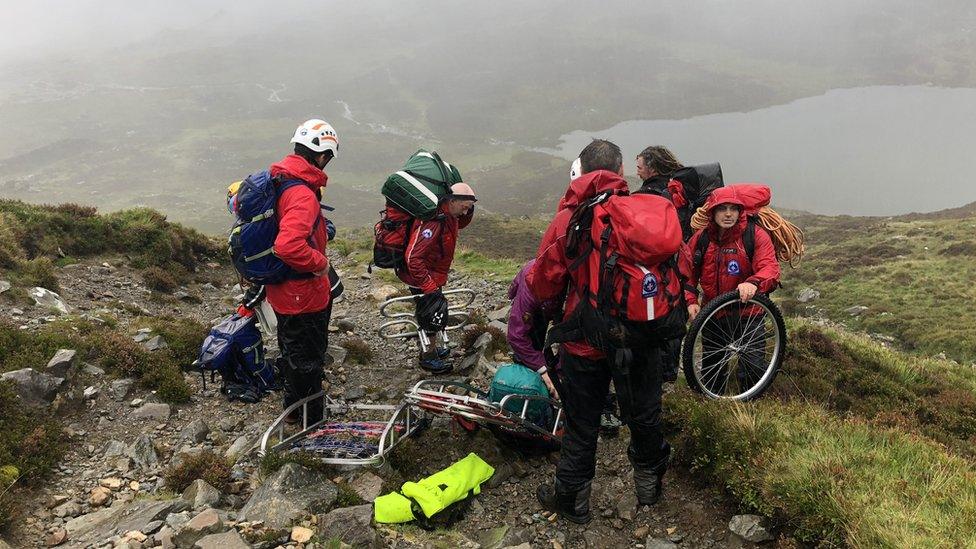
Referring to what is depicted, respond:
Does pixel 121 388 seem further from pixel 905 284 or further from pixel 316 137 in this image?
pixel 905 284

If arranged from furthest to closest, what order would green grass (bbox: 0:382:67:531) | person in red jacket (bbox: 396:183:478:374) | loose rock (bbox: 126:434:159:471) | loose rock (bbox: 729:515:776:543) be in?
person in red jacket (bbox: 396:183:478:374) → loose rock (bbox: 126:434:159:471) → green grass (bbox: 0:382:67:531) → loose rock (bbox: 729:515:776:543)

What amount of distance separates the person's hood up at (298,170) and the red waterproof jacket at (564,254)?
121 inches

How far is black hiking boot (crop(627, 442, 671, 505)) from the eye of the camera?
5500 mm

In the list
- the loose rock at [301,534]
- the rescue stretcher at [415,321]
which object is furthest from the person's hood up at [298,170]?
the loose rock at [301,534]

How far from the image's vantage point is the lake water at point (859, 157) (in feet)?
412

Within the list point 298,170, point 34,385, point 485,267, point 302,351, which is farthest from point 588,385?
point 485,267

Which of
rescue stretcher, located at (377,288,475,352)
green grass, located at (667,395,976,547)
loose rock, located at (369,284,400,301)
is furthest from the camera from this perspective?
loose rock, located at (369,284,400,301)

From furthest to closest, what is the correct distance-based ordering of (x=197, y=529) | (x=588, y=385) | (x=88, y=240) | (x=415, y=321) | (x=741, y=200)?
(x=88, y=240)
(x=415, y=321)
(x=741, y=200)
(x=588, y=385)
(x=197, y=529)

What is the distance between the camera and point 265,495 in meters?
5.38

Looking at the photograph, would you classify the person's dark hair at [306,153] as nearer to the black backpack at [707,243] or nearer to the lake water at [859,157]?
the black backpack at [707,243]

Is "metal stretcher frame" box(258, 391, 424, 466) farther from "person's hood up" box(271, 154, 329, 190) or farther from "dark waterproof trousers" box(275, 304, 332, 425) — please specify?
"person's hood up" box(271, 154, 329, 190)

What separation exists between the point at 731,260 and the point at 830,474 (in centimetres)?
285

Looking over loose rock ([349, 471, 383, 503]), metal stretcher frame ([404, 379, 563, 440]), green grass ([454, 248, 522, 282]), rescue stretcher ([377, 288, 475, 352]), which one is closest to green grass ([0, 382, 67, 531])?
loose rock ([349, 471, 383, 503])

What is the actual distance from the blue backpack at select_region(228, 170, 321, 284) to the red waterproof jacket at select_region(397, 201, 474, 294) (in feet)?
6.86
